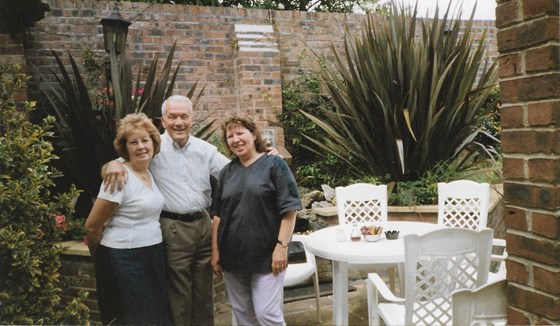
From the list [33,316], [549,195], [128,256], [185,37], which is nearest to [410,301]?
[549,195]

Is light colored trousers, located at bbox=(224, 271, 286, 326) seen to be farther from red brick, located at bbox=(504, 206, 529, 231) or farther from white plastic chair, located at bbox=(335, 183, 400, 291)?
white plastic chair, located at bbox=(335, 183, 400, 291)

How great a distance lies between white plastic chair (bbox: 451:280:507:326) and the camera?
1.24 meters

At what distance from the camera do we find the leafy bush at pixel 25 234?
207 cm

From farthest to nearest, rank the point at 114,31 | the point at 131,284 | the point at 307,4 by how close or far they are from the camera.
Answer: the point at 307,4 < the point at 114,31 < the point at 131,284

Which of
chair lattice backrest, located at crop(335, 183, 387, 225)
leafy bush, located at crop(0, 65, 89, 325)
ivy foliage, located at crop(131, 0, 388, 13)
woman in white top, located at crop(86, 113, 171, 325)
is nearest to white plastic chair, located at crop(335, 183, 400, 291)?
chair lattice backrest, located at crop(335, 183, 387, 225)

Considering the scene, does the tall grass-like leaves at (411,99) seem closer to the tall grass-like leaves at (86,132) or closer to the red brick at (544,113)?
the tall grass-like leaves at (86,132)

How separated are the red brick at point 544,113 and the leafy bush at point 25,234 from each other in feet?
6.80

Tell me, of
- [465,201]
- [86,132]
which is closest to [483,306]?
[465,201]

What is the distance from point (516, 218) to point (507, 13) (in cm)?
54

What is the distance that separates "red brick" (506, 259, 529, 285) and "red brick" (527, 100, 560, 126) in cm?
37

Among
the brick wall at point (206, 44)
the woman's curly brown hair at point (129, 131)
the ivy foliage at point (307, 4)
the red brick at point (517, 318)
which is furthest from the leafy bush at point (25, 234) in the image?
the ivy foliage at point (307, 4)

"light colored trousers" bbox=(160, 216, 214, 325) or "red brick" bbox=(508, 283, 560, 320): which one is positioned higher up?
"red brick" bbox=(508, 283, 560, 320)

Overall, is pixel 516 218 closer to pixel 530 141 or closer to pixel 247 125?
pixel 530 141

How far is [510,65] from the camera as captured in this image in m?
1.18
